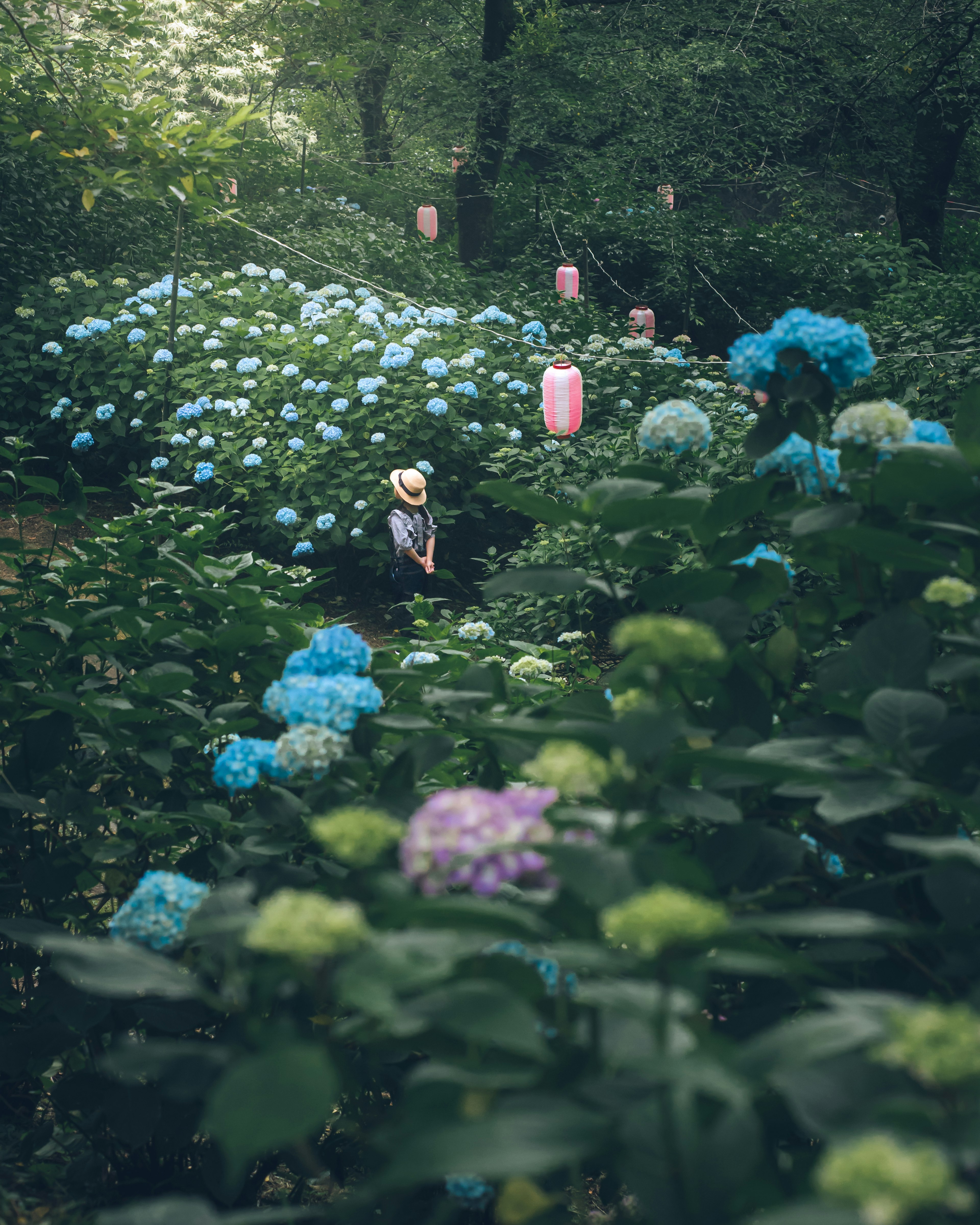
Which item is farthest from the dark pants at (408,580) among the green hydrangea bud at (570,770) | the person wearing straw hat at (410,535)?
the green hydrangea bud at (570,770)

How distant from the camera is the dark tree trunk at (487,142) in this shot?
1107cm

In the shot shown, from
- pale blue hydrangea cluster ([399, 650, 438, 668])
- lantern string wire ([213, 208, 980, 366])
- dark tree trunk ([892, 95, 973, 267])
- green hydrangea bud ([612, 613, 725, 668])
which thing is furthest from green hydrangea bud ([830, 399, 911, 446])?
dark tree trunk ([892, 95, 973, 267])

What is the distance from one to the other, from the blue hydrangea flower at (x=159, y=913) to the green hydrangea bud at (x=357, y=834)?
289mm

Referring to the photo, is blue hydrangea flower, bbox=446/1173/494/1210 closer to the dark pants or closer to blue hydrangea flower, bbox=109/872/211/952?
blue hydrangea flower, bbox=109/872/211/952

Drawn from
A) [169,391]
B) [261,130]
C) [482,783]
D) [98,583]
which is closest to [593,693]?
[482,783]

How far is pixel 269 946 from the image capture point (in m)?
0.57

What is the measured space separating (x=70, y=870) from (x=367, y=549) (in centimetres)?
522

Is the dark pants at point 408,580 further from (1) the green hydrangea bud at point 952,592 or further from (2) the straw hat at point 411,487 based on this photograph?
(1) the green hydrangea bud at point 952,592

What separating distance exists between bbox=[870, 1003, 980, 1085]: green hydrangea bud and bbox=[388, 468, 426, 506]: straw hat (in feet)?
17.9

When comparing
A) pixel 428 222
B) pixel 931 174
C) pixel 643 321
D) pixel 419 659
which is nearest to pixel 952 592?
pixel 419 659

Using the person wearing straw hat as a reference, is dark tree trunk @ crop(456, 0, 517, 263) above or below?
above

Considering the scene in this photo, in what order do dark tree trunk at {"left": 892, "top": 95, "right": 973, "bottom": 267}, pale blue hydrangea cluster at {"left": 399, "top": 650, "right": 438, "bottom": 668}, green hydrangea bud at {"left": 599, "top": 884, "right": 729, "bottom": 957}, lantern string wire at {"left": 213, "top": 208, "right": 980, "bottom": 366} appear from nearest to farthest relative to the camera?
1. green hydrangea bud at {"left": 599, "top": 884, "right": 729, "bottom": 957}
2. pale blue hydrangea cluster at {"left": 399, "top": 650, "right": 438, "bottom": 668}
3. lantern string wire at {"left": 213, "top": 208, "right": 980, "bottom": 366}
4. dark tree trunk at {"left": 892, "top": 95, "right": 973, "bottom": 267}

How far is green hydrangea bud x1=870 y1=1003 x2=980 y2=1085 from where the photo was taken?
0.48 meters

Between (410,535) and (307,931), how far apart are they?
531 cm
